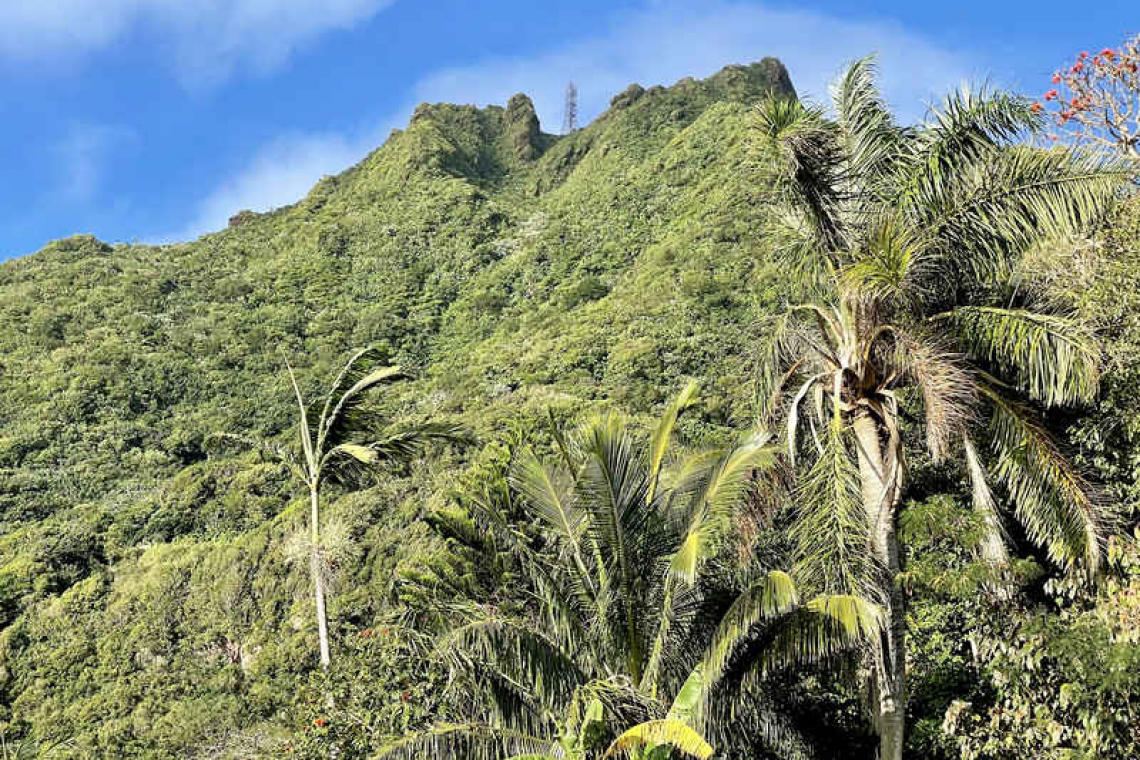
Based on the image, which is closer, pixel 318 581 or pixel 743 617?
pixel 743 617

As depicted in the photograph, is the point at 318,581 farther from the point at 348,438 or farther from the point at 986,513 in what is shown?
the point at 986,513

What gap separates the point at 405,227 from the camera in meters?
65.2

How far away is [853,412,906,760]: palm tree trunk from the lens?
7.51 metres

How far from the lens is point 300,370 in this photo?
46719mm

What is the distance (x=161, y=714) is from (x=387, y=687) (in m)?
15.6

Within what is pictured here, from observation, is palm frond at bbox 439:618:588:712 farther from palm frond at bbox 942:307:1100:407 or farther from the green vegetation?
palm frond at bbox 942:307:1100:407

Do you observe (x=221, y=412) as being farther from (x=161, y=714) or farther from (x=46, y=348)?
(x=161, y=714)

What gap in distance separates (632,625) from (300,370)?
134 feet

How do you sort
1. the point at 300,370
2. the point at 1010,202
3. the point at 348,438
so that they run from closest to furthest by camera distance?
the point at 1010,202 → the point at 348,438 → the point at 300,370

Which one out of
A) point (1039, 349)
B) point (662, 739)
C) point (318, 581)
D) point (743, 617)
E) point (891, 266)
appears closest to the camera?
point (662, 739)

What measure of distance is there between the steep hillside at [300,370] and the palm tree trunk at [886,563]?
247cm

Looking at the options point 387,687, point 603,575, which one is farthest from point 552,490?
point 387,687

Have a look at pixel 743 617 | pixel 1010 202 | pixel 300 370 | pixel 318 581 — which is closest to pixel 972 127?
pixel 1010 202

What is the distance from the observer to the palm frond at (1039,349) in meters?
7.02
